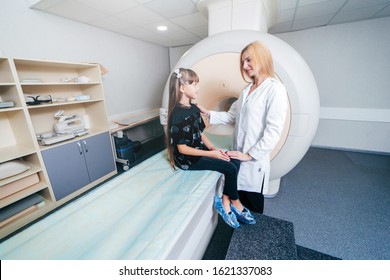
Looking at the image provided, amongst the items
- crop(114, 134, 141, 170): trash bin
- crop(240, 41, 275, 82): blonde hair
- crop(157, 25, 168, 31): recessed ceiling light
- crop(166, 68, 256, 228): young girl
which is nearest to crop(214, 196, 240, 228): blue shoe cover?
crop(166, 68, 256, 228): young girl

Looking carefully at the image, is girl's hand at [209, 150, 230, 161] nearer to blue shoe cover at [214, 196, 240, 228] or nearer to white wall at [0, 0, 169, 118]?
blue shoe cover at [214, 196, 240, 228]

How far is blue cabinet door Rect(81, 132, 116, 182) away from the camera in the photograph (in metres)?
2.07

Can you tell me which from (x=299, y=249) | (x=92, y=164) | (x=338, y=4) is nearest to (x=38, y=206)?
(x=92, y=164)

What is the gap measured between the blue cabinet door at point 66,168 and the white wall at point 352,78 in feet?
11.5

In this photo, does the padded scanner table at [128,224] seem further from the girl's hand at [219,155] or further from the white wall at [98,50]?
the white wall at [98,50]

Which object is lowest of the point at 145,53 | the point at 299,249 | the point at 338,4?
the point at 299,249

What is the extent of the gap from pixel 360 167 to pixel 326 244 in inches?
65.8

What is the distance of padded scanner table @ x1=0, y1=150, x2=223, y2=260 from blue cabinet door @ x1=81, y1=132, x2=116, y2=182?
117cm

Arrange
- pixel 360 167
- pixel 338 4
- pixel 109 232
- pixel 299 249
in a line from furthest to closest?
pixel 360 167 < pixel 338 4 < pixel 299 249 < pixel 109 232

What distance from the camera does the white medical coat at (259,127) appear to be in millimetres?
970

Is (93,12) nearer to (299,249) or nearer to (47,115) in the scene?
(47,115)

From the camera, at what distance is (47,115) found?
2035 mm

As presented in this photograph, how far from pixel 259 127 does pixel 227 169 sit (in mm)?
313
